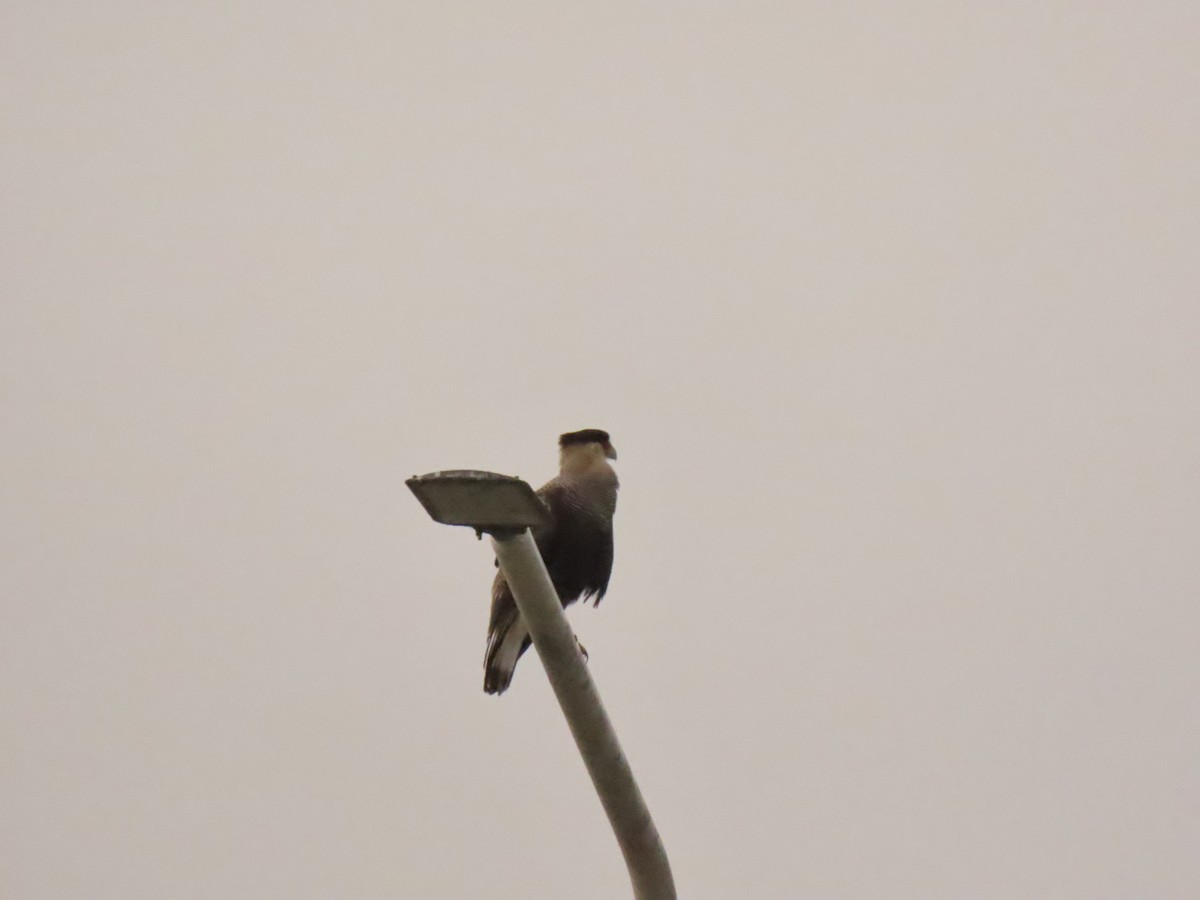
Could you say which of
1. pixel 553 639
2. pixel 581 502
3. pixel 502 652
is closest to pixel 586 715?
pixel 553 639

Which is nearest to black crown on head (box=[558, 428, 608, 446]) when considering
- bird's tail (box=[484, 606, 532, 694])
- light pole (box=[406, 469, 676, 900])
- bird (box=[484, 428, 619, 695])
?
bird (box=[484, 428, 619, 695])

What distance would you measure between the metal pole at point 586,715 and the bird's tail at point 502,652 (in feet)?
9.70

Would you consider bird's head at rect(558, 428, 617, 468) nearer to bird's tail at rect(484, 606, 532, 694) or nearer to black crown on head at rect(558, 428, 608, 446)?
black crown on head at rect(558, 428, 608, 446)

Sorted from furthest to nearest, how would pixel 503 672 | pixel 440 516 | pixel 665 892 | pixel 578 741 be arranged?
pixel 503 672, pixel 665 892, pixel 578 741, pixel 440 516

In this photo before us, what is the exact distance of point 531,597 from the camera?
3582 mm

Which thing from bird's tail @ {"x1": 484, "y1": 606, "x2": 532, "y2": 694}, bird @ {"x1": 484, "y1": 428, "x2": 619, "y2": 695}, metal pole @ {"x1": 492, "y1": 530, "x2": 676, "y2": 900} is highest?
bird @ {"x1": 484, "y1": 428, "x2": 619, "y2": 695}

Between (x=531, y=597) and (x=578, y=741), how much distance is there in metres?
0.45

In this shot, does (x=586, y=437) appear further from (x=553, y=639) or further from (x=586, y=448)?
(x=553, y=639)

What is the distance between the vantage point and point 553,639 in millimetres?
3598

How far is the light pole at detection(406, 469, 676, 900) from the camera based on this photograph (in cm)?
335

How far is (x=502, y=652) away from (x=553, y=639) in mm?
3420

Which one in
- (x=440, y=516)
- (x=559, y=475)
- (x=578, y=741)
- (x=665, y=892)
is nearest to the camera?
(x=440, y=516)

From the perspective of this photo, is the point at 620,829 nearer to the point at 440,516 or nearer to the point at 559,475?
the point at 440,516

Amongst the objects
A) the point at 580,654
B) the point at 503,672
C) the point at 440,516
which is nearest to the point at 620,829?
the point at 580,654
